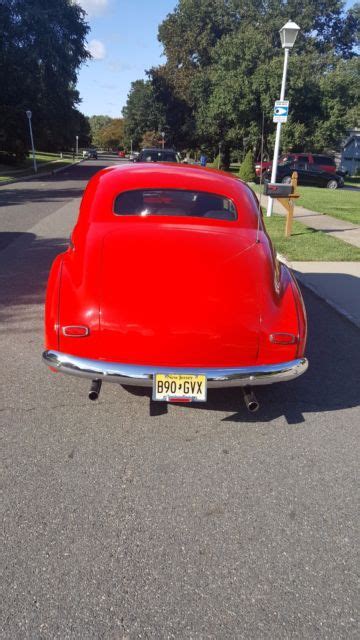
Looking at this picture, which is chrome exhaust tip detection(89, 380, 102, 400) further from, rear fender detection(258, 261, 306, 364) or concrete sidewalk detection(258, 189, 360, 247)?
concrete sidewalk detection(258, 189, 360, 247)

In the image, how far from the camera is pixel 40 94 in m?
35.9

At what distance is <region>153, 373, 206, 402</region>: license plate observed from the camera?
2990 mm

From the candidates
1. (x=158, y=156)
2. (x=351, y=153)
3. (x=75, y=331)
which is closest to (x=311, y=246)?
(x=75, y=331)

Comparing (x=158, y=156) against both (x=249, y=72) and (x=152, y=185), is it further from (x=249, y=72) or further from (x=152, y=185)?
(x=249, y=72)

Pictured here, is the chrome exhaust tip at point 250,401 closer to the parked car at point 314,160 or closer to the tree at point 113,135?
the parked car at point 314,160

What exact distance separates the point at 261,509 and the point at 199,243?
1913 millimetres

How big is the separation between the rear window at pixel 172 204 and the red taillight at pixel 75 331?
4.61 ft

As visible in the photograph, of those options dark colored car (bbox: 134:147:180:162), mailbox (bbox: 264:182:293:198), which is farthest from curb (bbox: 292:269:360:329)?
dark colored car (bbox: 134:147:180:162)

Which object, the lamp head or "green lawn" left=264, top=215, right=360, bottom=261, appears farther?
the lamp head

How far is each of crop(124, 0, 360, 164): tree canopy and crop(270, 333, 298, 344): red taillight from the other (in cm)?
2472

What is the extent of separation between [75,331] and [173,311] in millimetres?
648

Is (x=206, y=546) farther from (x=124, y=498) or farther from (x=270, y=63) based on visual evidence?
(x=270, y=63)

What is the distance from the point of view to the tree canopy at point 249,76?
36.8m

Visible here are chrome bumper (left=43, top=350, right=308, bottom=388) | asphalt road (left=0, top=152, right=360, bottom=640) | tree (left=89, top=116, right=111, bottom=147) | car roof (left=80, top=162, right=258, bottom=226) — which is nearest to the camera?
asphalt road (left=0, top=152, right=360, bottom=640)
